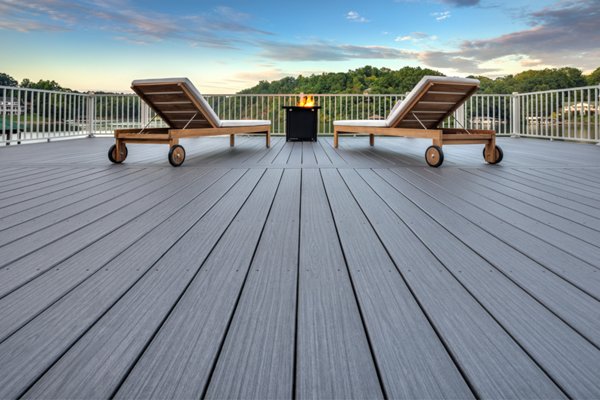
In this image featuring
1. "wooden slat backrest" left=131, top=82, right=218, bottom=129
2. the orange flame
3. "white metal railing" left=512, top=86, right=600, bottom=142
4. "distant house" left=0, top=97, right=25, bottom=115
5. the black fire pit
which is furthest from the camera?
the black fire pit

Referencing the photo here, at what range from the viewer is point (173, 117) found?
191 inches

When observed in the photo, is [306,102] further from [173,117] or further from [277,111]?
[173,117]

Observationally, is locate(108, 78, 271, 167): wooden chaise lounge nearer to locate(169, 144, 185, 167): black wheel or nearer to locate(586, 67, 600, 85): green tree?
locate(169, 144, 185, 167): black wheel

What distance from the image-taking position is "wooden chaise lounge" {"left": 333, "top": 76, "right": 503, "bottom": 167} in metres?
4.14

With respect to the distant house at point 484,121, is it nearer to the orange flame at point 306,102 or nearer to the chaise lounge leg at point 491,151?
the orange flame at point 306,102

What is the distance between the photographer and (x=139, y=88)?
4.32 meters

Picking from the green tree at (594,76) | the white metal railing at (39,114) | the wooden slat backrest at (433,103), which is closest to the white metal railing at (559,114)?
the wooden slat backrest at (433,103)

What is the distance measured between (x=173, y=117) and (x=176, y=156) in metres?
0.95

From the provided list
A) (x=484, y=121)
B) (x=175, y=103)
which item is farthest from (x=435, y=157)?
(x=484, y=121)

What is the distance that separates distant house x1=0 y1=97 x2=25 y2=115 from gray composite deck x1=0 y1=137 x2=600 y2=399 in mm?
5105

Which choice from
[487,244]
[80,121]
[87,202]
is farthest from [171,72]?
[487,244]

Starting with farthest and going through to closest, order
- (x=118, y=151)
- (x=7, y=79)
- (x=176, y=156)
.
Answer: (x=7, y=79) → (x=118, y=151) → (x=176, y=156)

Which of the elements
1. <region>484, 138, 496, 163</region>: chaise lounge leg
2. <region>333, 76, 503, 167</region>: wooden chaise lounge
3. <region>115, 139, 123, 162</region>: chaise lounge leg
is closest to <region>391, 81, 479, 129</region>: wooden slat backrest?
<region>333, 76, 503, 167</region>: wooden chaise lounge

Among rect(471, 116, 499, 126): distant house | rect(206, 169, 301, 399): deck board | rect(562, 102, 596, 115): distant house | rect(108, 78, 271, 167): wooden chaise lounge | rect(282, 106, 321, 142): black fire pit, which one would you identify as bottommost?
rect(206, 169, 301, 399): deck board
